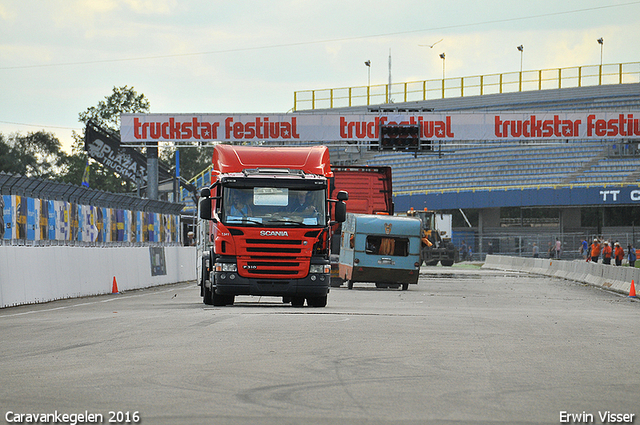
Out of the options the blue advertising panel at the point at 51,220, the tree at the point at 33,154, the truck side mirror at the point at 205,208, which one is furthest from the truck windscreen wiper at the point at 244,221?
the tree at the point at 33,154

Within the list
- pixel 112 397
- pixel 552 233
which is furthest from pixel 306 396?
pixel 552 233

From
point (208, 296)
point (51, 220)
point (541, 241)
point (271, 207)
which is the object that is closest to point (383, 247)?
point (51, 220)

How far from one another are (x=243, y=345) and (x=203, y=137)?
3738cm

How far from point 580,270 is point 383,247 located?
41.2 ft

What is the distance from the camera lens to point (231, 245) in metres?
18.2

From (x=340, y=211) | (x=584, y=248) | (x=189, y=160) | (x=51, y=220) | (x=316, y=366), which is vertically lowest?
(x=584, y=248)

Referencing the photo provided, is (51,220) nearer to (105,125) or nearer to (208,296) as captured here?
(208,296)

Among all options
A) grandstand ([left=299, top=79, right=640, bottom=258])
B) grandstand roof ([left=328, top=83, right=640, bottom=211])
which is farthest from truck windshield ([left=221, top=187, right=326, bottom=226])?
grandstand roof ([left=328, top=83, right=640, bottom=211])

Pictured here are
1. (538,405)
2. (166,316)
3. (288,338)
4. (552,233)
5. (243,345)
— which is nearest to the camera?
(538,405)

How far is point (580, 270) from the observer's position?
130 ft

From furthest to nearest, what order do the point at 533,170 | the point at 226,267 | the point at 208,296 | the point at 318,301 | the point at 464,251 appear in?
the point at 464,251, the point at 533,170, the point at 208,296, the point at 318,301, the point at 226,267

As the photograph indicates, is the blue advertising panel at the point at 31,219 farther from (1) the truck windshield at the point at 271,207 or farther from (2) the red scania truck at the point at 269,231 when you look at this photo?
(1) the truck windshield at the point at 271,207

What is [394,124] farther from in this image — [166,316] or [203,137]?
[166,316]

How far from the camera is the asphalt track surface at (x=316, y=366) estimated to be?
7.31m
